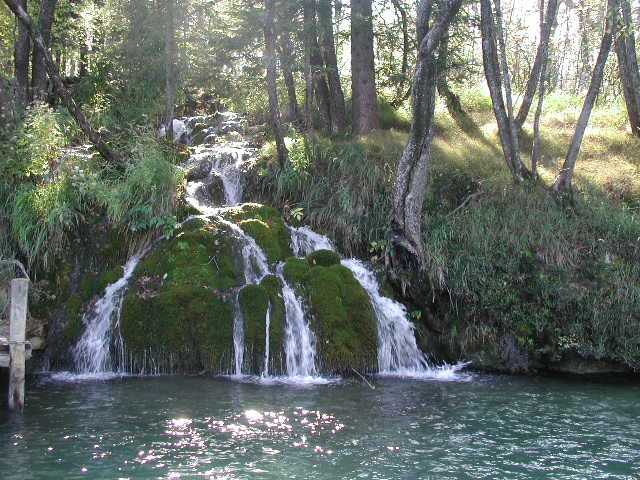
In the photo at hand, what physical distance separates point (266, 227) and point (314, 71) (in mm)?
5188

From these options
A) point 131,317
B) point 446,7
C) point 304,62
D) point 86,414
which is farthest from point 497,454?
point 304,62

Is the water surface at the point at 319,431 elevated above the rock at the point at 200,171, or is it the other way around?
the rock at the point at 200,171

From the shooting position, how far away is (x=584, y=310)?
10.9 meters

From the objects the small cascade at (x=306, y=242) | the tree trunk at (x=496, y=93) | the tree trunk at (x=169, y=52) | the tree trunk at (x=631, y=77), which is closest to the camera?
the small cascade at (x=306, y=242)

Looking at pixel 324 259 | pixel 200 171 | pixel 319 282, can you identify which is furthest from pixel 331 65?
pixel 319 282

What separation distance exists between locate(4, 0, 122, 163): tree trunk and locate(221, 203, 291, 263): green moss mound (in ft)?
9.45

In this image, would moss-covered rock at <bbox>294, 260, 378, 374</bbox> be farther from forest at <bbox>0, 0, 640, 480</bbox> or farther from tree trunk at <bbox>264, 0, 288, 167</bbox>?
tree trunk at <bbox>264, 0, 288, 167</bbox>

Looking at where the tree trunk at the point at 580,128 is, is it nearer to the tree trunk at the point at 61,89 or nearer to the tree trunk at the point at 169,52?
the tree trunk at the point at 61,89

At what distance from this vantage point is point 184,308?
33.7 ft

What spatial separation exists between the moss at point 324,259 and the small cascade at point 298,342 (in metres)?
1.08

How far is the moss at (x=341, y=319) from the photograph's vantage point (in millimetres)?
10141

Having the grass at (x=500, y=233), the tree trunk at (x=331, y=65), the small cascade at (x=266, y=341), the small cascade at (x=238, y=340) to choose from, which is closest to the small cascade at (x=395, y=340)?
the grass at (x=500, y=233)

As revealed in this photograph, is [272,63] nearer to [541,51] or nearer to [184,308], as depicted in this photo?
[541,51]

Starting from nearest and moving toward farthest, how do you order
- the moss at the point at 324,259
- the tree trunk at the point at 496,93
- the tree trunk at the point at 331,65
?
the moss at the point at 324,259 → the tree trunk at the point at 496,93 → the tree trunk at the point at 331,65
